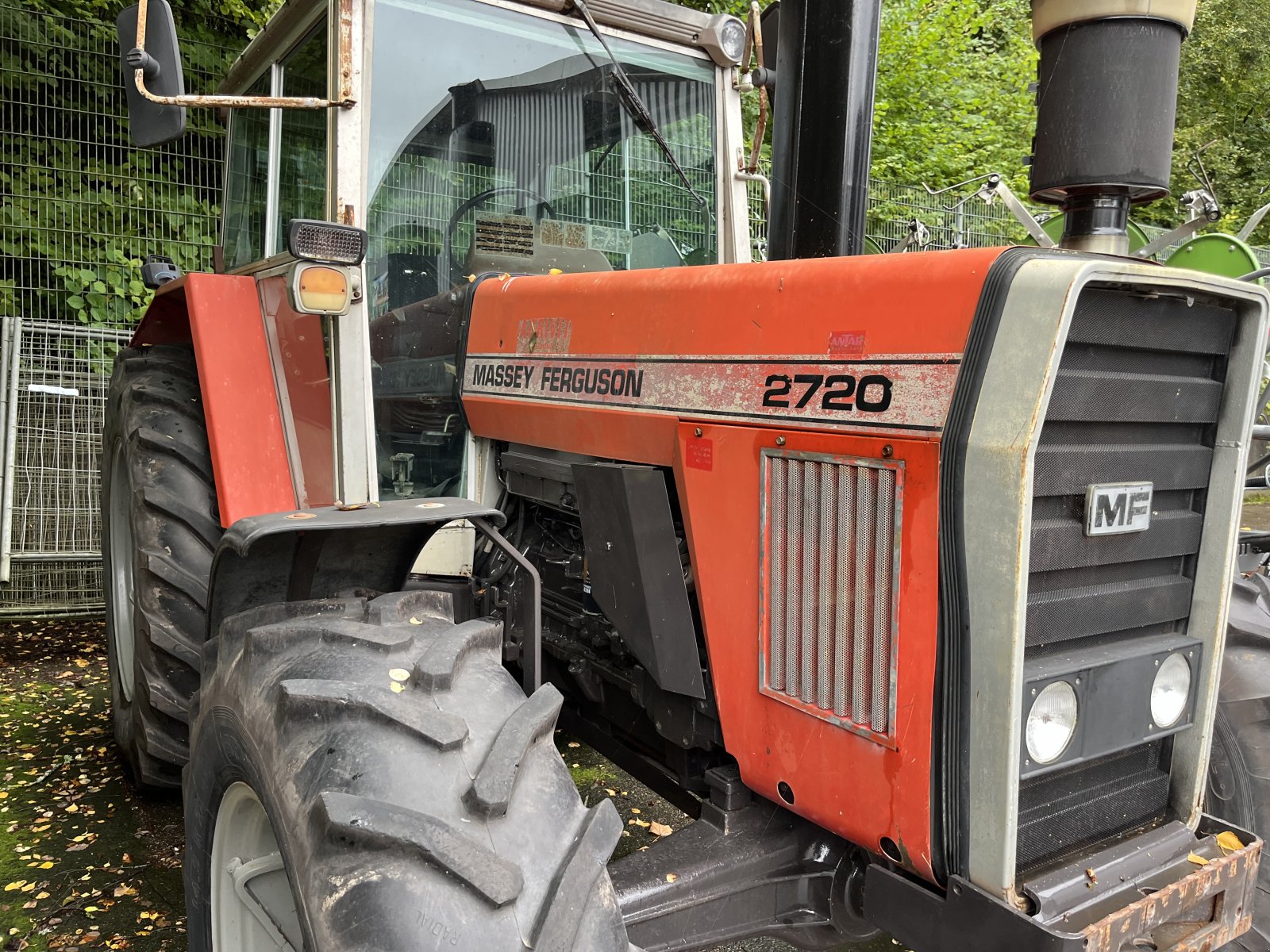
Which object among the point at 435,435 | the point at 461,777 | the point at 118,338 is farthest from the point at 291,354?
the point at 118,338

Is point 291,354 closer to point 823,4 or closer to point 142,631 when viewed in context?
point 142,631

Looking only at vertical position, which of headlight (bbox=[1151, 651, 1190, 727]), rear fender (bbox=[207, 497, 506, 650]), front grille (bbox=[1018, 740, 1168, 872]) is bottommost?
front grille (bbox=[1018, 740, 1168, 872])

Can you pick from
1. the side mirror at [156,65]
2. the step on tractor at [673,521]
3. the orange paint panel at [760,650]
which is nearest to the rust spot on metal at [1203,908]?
the step on tractor at [673,521]

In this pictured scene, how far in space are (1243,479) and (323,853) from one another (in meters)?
1.62

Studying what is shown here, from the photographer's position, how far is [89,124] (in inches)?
229

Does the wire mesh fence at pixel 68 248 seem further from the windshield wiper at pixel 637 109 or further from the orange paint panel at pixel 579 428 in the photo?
the windshield wiper at pixel 637 109

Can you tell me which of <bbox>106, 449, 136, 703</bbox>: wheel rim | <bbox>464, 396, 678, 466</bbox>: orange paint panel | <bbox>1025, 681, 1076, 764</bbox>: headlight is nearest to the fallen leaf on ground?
<bbox>1025, 681, 1076, 764</bbox>: headlight

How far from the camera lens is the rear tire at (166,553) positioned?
2516 millimetres

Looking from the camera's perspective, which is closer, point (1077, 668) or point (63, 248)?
point (1077, 668)

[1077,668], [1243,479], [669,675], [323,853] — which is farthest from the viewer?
[669,675]

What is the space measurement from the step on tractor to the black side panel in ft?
0.03

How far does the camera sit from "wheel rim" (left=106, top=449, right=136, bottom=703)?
10.6 feet

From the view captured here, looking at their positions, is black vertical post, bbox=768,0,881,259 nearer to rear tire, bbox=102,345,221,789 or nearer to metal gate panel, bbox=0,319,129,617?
rear tire, bbox=102,345,221,789

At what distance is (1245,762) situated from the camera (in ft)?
6.91
